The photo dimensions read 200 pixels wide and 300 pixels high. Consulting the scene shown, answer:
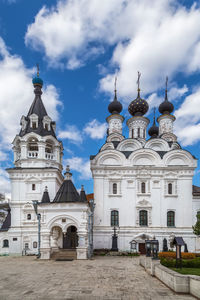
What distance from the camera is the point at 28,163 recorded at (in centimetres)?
2180

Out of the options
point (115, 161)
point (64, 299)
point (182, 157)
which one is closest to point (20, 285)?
point (64, 299)

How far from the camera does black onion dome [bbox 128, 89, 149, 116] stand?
1111 inches

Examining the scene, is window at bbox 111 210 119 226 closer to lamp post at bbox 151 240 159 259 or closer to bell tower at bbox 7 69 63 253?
bell tower at bbox 7 69 63 253

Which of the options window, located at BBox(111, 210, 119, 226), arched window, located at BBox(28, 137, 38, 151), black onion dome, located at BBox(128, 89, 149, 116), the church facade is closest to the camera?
the church facade

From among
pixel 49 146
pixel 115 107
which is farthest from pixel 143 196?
pixel 115 107

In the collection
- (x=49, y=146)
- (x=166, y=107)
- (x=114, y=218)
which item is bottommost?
(x=114, y=218)

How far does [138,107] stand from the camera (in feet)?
92.5

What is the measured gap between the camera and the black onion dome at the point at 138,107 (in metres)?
28.2

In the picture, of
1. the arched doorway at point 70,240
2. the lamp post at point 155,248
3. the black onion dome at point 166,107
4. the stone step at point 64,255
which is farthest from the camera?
the black onion dome at point 166,107

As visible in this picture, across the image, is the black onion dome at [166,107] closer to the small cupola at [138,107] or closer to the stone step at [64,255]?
the small cupola at [138,107]

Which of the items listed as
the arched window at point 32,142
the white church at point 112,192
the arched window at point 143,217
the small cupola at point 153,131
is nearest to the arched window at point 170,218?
the white church at point 112,192

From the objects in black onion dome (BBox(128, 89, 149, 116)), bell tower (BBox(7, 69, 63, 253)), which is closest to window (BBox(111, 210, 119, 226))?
bell tower (BBox(7, 69, 63, 253))

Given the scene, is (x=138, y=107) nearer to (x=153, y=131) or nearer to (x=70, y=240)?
(x=153, y=131)

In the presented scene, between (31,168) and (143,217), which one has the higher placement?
(31,168)
